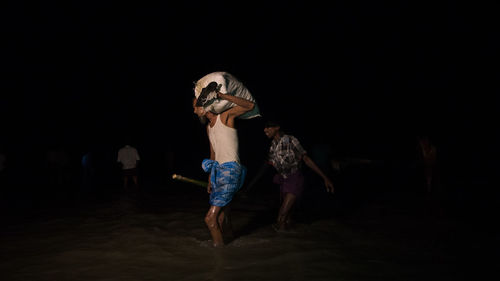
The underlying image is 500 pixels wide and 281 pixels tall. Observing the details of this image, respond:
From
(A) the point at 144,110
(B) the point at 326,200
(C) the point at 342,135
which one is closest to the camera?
(B) the point at 326,200

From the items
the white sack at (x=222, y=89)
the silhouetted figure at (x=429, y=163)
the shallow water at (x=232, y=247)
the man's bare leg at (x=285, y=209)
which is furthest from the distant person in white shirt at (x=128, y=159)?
the white sack at (x=222, y=89)

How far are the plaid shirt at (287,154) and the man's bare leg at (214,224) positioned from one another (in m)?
1.49

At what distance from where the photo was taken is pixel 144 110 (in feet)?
193

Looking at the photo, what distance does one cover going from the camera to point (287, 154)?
21.4 feet

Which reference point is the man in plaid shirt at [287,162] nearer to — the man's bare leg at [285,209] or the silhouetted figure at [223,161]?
the man's bare leg at [285,209]

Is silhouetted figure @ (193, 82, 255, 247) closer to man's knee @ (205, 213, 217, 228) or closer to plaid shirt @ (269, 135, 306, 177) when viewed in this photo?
man's knee @ (205, 213, 217, 228)

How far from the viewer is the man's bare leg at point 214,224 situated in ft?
17.8

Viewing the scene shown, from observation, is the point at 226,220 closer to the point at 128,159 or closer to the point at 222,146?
the point at 222,146

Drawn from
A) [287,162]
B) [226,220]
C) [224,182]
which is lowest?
[226,220]

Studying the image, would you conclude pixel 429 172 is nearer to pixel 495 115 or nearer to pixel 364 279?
pixel 364 279

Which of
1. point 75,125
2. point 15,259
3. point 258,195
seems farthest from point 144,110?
point 15,259

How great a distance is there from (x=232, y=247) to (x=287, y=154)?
1.66 metres

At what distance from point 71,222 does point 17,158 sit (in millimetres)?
26295

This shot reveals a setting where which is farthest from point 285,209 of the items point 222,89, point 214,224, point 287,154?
point 222,89
